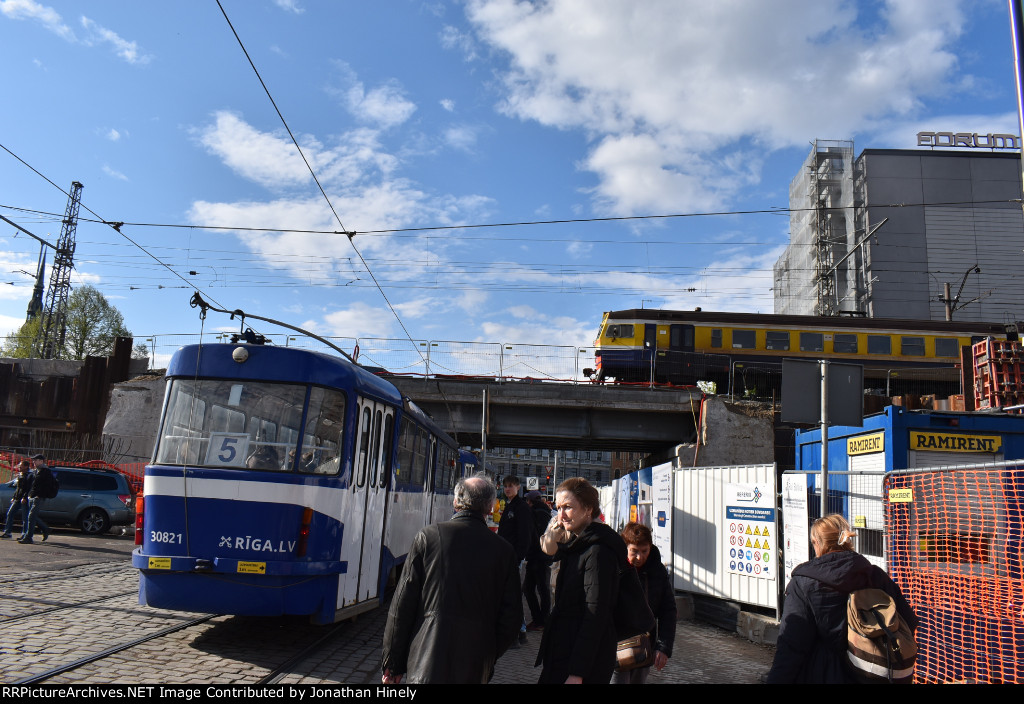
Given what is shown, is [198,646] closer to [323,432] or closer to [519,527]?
[323,432]

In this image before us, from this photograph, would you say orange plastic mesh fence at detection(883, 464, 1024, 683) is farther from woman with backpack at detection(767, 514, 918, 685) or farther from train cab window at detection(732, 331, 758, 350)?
train cab window at detection(732, 331, 758, 350)

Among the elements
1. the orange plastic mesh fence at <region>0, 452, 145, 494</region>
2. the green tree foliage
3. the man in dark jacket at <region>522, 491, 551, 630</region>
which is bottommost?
the man in dark jacket at <region>522, 491, 551, 630</region>

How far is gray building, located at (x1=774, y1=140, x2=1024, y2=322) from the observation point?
50.3 metres

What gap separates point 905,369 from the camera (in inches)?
1072

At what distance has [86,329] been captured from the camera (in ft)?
211

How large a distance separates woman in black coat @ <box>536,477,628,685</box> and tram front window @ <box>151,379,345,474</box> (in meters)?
4.02

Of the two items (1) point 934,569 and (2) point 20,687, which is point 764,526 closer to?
(1) point 934,569

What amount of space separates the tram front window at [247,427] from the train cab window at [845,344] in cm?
2552

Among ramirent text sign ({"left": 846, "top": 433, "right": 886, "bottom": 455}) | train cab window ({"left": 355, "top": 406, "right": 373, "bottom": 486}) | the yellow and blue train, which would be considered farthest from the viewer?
the yellow and blue train

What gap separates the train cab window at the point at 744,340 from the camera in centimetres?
2877

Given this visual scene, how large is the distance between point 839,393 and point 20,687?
7.75 m

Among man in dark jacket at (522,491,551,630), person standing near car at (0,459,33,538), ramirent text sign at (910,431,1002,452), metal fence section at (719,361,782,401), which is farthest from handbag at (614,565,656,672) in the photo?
metal fence section at (719,361,782,401)

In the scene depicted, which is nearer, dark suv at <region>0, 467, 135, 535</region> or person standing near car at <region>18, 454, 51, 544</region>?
person standing near car at <region>18, 454, 51, 544</region>

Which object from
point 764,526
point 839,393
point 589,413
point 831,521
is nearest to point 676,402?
point 589,413
